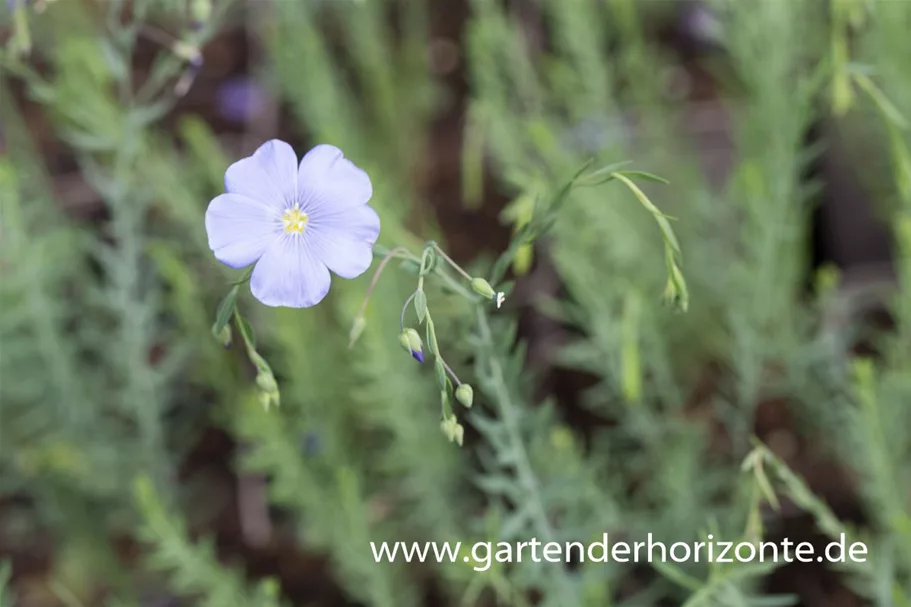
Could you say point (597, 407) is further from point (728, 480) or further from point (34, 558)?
point (34, 558)

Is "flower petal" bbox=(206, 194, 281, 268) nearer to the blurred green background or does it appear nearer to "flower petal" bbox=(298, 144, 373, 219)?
"flower petal" bbox=(298, 144, 373, 219)

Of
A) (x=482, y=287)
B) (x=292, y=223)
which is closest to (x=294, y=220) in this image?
(x=292, y=223)

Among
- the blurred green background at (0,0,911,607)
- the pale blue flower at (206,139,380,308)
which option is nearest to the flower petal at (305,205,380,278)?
the pale blue flower at (206,139,380,308)

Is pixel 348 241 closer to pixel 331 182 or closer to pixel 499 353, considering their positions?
pixel 331 182

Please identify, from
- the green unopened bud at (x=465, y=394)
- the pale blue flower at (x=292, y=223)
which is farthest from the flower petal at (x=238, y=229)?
the green unopened bud at (x=465, y=394)

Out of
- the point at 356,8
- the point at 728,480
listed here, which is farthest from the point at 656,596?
the point at 356,8

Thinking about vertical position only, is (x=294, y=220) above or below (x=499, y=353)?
above

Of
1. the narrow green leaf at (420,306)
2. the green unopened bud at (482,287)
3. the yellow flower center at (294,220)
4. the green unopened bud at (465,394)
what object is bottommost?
the green unopened bud at (465,394)

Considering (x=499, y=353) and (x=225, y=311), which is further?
(x=499, y=353)

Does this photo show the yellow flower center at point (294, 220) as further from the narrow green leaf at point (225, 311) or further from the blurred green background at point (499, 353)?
the blurred green background at point (499, 353)
